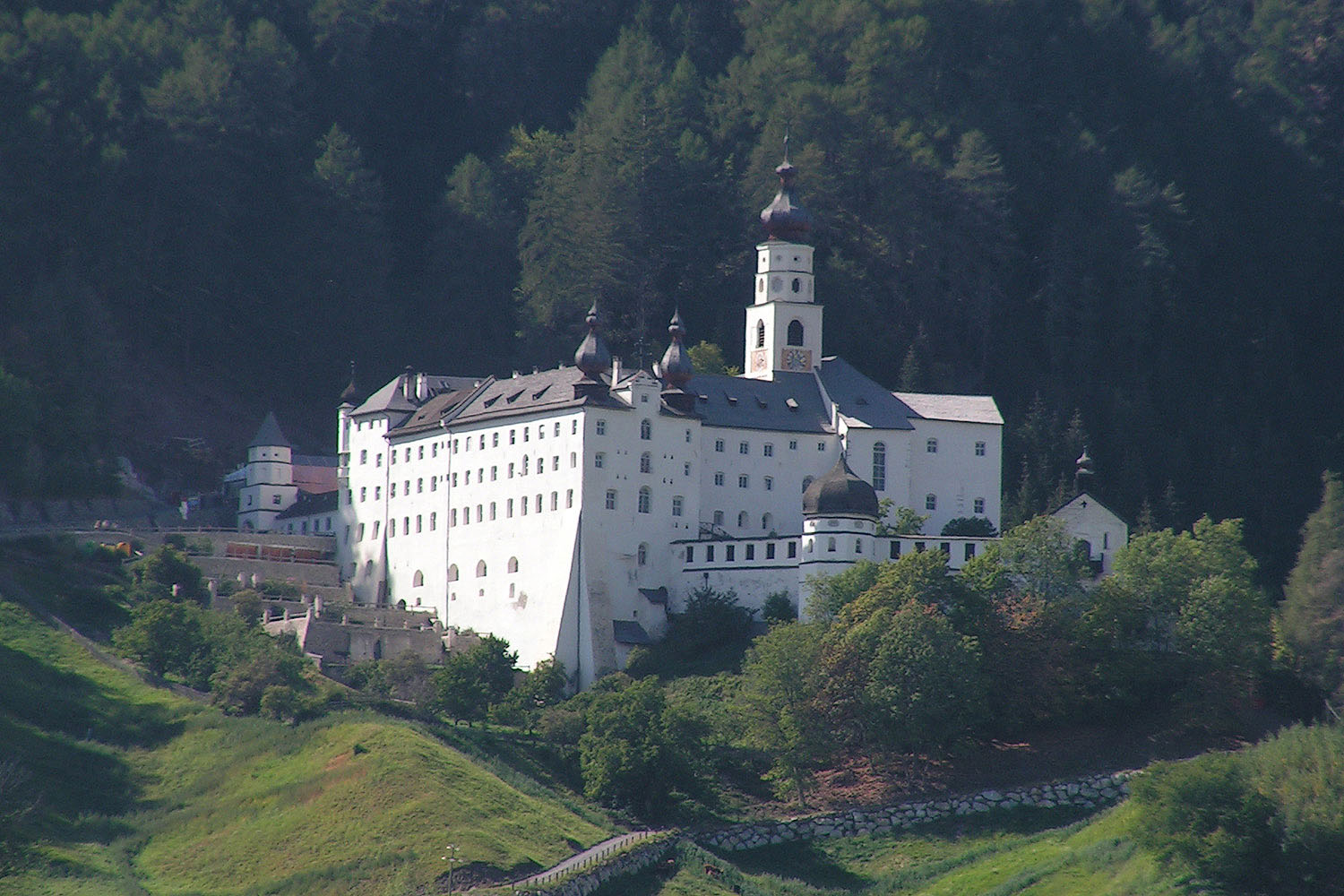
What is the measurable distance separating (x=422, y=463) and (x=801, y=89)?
26110 mm

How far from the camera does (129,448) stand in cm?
11212

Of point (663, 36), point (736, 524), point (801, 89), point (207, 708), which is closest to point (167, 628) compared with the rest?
point (207, 708)

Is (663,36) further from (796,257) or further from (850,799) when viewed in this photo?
(850,799)

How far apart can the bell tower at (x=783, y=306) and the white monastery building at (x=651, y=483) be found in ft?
0.25

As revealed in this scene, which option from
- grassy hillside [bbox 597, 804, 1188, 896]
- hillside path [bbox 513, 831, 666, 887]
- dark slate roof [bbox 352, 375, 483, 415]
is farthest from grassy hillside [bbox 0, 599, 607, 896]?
dark slate roof [bbox 352, 375, 483, 415]

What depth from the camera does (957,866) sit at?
247ft

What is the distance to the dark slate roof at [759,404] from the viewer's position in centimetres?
9594

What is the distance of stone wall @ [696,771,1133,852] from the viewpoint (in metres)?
78.6

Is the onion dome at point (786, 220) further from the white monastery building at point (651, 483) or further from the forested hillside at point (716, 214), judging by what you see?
the forested hillside at point (716, 214)

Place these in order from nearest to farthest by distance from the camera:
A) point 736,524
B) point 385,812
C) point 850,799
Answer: point 385,812 → point 850,799 → point 736,524

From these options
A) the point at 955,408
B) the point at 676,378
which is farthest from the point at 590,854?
the point at 955,408

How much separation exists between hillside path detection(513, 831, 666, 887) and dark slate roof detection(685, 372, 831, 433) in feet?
73.0

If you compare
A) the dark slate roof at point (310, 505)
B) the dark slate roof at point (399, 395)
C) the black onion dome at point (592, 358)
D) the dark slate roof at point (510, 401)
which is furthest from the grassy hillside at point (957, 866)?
the dark slate roof at point (310, 505)

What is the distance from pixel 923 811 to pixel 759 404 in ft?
72.2
